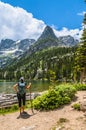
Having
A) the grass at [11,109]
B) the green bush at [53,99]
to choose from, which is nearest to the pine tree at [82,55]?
the grass at [11,109]

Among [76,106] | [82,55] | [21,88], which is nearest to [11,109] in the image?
[21,88]

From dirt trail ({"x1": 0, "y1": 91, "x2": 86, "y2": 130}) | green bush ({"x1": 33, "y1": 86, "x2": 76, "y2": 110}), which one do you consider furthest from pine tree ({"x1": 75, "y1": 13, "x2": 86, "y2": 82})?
dirt trail ({"x1": 0, "y1": 91, "x2": 86, "y2": 130})

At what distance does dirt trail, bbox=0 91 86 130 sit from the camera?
67.8ft

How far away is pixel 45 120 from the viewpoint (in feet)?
74.8

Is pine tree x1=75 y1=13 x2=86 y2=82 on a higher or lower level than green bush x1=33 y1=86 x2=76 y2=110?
higher

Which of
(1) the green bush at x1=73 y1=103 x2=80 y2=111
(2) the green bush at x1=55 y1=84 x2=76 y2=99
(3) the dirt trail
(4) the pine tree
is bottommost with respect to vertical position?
(3) the dirt trail

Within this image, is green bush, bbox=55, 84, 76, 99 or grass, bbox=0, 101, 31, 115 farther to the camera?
grass, bbox=0, 101, 31, 115

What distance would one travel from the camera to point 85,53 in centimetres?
5709

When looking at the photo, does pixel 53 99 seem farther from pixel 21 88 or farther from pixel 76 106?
pixel 21 88

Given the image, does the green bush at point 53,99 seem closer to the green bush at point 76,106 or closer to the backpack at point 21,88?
the backpack at point 21,88

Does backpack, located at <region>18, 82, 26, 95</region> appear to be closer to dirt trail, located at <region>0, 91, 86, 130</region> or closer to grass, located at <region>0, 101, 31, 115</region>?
dirt trail, located at <region>0, 91, 86, 130</region>

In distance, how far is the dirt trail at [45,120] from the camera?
20673 mm

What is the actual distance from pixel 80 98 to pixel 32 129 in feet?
24.9

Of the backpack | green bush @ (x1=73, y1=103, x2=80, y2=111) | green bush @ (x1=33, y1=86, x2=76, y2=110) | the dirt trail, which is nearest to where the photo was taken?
the dirt trail
